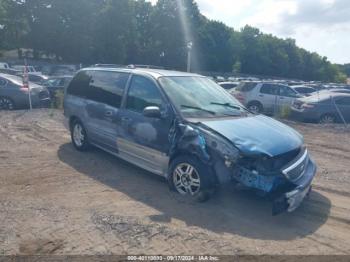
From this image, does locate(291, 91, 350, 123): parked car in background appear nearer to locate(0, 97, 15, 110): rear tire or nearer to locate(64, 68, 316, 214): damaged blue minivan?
locate(64, 68, 316, 214): damaged blue minivan

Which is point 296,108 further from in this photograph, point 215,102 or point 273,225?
point 273,225

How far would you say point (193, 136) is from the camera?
554 cm

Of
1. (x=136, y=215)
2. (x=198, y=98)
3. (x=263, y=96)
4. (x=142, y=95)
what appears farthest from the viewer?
(x=263, y=96)

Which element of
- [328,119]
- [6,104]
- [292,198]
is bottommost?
[328,119]

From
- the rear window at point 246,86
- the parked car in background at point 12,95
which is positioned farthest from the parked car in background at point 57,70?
the rear window at point 246,86

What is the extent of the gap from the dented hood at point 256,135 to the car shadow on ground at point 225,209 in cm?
62

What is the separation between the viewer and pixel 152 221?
4969 mm

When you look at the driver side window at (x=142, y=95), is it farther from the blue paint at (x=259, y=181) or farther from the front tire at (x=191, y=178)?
the blue paint at (x=259, y=181)

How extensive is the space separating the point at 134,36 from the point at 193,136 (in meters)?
55.0

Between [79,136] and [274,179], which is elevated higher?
[274,179]

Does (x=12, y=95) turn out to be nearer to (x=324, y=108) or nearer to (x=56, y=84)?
(x=56, y=84)

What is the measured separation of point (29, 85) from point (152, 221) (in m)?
12.5

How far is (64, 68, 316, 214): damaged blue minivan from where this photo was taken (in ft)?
17.0

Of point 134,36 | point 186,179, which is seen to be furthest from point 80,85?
point 134,36
